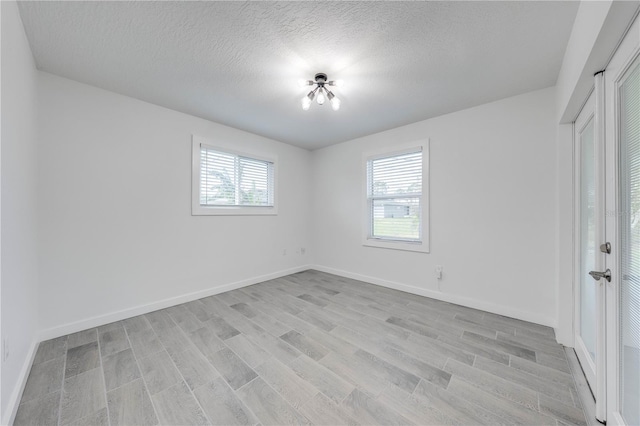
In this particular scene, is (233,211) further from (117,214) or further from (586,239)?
(586,239)

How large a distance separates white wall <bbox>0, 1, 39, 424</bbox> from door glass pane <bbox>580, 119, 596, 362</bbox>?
12.0ft

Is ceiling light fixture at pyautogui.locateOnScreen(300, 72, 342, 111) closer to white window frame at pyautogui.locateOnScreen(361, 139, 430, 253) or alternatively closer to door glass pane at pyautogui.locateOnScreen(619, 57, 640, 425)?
white window frame at pyautogui.locateOnScreen(361, 139, 430, 253)

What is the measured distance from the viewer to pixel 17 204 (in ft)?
5.19

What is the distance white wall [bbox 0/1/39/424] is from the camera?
135 cm

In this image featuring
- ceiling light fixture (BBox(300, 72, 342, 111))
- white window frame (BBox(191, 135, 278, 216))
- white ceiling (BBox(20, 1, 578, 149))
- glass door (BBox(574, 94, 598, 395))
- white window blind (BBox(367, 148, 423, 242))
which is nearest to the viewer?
white ceiling (BBox(20, 1, 578, 149))

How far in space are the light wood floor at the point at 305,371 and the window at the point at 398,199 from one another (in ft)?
3.80

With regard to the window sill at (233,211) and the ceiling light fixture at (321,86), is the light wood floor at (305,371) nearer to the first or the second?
the window sill at (233,211)

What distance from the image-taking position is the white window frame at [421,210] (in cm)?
328

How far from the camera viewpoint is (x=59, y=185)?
226cm

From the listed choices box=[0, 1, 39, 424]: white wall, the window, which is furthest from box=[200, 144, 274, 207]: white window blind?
the window

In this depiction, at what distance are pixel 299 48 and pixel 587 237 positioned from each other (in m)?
2.66

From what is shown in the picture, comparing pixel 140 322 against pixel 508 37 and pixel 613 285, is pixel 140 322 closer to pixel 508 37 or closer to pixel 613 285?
pixel 613 285

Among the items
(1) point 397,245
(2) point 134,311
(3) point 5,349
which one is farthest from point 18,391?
(1) point 397,245

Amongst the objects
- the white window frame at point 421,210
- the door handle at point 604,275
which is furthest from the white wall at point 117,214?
the door handle at point 604,275
